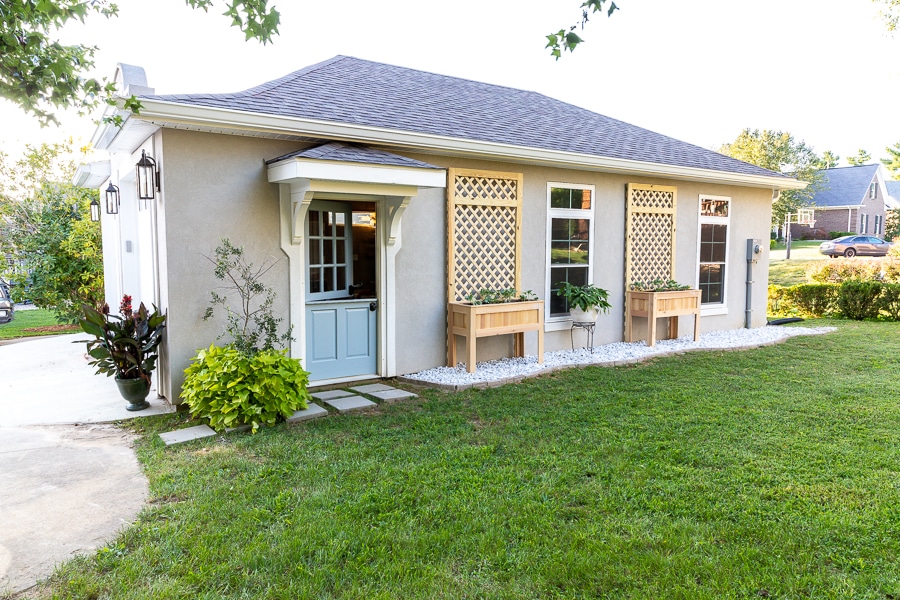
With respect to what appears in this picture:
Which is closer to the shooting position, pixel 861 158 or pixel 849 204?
pixel 849 204

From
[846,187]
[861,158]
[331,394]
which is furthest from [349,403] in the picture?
[861,158]

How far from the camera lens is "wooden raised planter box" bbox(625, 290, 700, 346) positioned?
26.5 feet

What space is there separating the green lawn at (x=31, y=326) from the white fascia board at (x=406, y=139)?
874cm

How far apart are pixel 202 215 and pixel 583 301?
184 inches

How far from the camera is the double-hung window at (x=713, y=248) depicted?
9.30 metres

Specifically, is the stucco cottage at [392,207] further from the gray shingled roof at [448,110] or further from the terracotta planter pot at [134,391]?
the terracotta planter pot at [134,391]

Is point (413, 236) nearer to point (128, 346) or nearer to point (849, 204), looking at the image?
point (128, 346)

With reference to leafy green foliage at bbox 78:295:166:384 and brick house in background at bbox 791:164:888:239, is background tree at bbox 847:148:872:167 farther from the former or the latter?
leafy green foliage at bbox 78:295:166:384

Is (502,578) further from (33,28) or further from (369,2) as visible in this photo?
(369,2)

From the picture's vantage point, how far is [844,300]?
12.1 metres

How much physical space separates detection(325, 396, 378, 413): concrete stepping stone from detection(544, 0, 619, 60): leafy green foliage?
333 cm

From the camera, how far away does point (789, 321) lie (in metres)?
11.3

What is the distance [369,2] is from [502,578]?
4.96m

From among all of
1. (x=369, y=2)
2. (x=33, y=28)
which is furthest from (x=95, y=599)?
(x=369, y=2)
